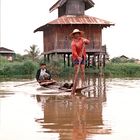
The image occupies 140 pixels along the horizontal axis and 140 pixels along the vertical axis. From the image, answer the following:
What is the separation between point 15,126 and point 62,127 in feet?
2.61

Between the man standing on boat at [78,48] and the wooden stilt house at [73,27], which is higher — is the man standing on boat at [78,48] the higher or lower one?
the lower one

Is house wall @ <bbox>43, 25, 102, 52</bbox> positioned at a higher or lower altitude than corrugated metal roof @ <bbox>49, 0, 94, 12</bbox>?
lower

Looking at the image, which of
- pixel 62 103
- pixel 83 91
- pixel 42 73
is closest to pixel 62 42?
pixel 42 73

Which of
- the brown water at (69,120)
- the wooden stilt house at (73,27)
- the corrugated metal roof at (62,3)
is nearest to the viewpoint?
the brown water at (69,120)

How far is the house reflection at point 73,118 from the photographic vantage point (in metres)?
6.62

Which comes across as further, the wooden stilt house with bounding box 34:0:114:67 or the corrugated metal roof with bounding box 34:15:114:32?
the wooden stilt house with bounding box 34:0:114:67

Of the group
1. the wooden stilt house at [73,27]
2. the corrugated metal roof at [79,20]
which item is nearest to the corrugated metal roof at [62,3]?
the wooden stilt house at [73,27]

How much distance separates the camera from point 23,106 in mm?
10352

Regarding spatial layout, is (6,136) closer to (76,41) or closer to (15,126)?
(15,126)

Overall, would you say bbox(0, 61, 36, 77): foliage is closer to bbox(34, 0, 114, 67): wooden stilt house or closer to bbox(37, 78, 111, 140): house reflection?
bbox(34, 0, 114, 67): wooden stilt house

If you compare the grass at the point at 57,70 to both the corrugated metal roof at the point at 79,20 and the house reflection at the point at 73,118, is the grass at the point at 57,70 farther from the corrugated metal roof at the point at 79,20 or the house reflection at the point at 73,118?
the house reflection at the point at 73,118

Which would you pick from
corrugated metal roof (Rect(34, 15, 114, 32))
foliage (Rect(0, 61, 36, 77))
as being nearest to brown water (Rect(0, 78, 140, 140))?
corrugated metal roof (Rect(34, 15, 114, 32))

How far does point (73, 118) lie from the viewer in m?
8.12

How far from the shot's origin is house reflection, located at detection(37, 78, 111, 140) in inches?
261
